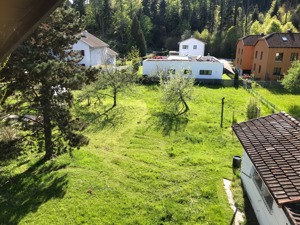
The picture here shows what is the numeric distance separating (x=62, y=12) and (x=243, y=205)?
12568 millimetres

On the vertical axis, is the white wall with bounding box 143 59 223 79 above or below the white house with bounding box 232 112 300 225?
above

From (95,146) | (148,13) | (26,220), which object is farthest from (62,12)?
(148,13)

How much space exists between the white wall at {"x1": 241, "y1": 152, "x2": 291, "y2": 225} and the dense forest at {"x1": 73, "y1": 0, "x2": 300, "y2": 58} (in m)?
45.8

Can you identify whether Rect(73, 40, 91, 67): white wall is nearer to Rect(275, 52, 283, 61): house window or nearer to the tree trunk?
Rect(275, 52, 283, 61): house window

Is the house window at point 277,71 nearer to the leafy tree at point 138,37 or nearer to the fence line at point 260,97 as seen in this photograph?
the fence line at point 260,97

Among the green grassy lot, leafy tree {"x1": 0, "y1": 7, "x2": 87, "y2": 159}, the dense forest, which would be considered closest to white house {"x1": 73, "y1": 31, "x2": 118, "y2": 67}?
the dense forest

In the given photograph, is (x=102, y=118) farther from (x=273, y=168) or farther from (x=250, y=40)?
(x=250, y=40)

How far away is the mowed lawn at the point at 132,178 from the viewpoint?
33.0 ft

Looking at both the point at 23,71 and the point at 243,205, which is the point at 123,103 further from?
the point at 243,205

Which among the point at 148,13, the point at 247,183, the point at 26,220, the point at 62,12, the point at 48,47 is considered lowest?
the point at 26,220

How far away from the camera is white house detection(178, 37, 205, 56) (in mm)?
56281

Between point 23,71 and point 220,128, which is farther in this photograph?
point 220,128

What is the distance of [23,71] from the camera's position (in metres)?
11.0

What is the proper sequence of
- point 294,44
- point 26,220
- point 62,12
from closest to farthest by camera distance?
point 26,220 < point 62,12 < point 294,44
